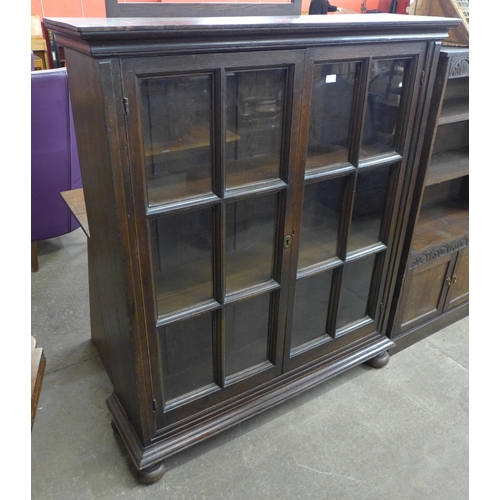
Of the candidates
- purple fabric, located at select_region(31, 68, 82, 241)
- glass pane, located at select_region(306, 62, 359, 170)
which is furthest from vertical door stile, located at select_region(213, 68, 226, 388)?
purple fabric, located at select_region(31, 68, 82, 241)

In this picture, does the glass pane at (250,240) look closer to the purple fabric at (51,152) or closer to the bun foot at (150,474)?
the bun foot at (150,474)

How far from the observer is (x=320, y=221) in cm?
123

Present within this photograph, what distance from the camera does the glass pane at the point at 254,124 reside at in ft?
3.04

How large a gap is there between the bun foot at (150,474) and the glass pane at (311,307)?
0.51m

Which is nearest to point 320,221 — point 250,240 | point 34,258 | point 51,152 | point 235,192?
point 250,240

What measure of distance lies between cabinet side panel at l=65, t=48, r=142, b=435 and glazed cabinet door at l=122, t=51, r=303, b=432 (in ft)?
0.14

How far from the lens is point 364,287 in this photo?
1.47 m

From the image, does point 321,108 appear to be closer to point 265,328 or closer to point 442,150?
point 265,328

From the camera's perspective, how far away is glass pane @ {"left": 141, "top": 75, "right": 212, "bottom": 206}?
0.85 m

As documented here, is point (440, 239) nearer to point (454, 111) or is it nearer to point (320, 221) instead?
point (454, 111)

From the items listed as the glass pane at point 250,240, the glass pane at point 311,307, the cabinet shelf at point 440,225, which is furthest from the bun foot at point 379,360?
the glass pane at point 250,240

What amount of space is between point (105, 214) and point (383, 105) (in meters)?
0.73

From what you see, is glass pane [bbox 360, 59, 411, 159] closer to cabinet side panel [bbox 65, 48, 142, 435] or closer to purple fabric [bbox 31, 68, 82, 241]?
cabinet side panel [bbox 65, 48, 142, 435]

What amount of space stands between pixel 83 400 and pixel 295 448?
27.7 inches
